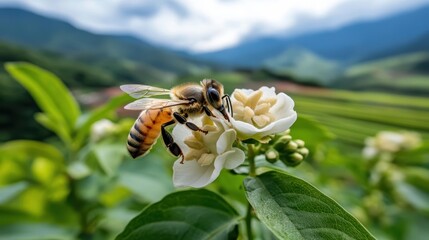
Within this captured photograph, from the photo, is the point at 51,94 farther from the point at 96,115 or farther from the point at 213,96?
Result: the point at 213,96

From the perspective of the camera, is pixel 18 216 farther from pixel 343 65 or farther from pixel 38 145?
pixel 343 65

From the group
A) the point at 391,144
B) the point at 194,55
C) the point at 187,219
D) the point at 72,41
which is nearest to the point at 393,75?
the point at 194,55

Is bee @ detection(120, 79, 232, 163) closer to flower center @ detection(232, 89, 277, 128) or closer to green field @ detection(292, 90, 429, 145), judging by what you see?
flower center @ detection(232, 89, 277, 128)

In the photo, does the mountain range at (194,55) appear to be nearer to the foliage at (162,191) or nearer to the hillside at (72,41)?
the hillside at (72,41)

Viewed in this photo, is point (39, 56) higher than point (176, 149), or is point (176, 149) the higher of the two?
point (176, 149)

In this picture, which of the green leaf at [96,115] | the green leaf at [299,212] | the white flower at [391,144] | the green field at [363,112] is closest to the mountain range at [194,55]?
→ the green field at [363,112]

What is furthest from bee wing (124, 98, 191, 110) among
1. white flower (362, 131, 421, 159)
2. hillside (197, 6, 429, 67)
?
hillside (197, 6, 429, 67)

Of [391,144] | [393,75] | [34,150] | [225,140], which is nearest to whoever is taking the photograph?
[225,140]

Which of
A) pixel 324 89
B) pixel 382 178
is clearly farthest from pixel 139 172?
pixel 324 89
